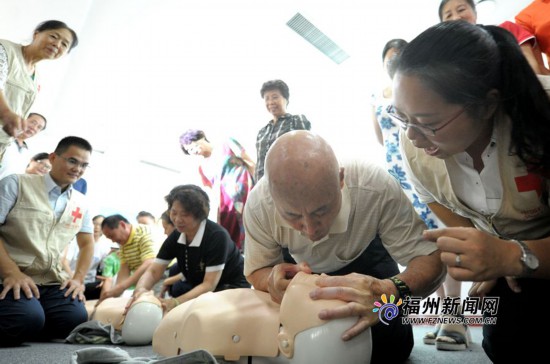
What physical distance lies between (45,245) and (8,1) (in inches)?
69.5

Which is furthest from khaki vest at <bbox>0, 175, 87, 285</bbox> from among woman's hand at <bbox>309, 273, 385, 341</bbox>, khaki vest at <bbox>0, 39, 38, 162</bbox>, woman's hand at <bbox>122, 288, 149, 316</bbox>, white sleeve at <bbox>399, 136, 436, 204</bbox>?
white sleeve at <bbox>399, 136, 436, 204</bbox>

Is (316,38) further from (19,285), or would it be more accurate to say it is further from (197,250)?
(19,285)

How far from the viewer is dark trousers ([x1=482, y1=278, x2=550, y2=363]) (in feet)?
2.66

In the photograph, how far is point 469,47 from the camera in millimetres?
646

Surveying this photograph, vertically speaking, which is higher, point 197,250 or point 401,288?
point 401,288

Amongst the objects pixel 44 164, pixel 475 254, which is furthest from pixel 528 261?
pixel 44 164

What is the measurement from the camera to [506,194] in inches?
29.5

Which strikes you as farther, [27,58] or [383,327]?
[27,58]

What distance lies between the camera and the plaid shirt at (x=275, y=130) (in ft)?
6.42

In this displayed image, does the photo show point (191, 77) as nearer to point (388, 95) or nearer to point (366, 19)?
point (366, 19)

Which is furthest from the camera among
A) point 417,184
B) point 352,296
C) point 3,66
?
point 3,66

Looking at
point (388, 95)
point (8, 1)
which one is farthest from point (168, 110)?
point (388, 95)

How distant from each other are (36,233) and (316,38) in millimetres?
2181

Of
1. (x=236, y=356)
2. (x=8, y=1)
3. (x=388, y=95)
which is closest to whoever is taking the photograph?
(x=236, y=356)
